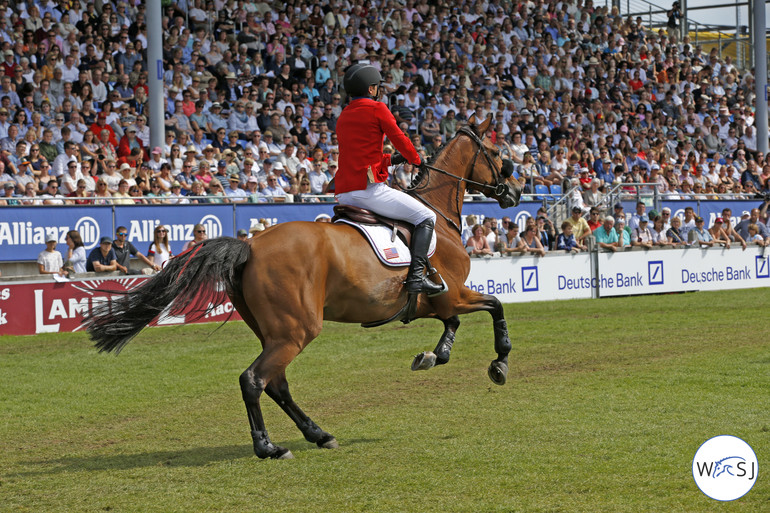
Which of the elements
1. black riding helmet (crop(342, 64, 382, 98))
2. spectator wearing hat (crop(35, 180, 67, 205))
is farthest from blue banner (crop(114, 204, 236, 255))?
black riding helmet (crop(342, 64, 382, 98))

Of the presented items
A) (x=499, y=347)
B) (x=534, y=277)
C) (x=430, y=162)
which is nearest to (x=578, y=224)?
(x=534, y=277)

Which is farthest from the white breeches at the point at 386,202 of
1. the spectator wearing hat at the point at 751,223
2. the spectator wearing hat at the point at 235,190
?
the spectator wearing hat at the point at 751,223

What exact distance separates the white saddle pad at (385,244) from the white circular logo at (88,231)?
1036 centimetres

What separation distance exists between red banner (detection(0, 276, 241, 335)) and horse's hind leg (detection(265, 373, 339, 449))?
8.25 meters

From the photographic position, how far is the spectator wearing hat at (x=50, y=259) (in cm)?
1611

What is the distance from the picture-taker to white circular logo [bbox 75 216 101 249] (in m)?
17.0

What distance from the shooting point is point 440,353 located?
8.25 m

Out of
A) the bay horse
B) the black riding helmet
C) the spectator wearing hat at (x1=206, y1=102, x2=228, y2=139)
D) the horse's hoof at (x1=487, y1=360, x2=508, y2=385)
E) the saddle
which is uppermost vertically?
the spectator wearing hat at (x1=206, y1=102, x2=228, y2=139)

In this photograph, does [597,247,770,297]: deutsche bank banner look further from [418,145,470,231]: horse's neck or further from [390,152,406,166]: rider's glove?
[390,152,406,166]: rider's glove

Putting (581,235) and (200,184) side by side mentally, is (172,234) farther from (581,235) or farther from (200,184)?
(581,235)

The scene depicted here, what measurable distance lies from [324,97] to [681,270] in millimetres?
10135

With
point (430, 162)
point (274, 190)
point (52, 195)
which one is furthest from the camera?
point (274, 190)

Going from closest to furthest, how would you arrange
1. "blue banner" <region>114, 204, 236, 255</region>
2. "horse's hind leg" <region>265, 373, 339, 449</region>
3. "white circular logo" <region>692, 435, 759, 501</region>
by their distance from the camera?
"white circular logo" <region>692, 435, 759, 501</region> < "horse's hind leg" <region>265, 373, 339, 449</region> < "blue banner" <region>114, 204, 236, 255</region>

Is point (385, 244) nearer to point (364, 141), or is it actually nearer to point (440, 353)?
point (364, 141)
